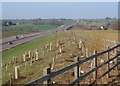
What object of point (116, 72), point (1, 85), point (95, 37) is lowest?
point (1, 85)

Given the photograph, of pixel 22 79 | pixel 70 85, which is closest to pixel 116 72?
pixel 22 79

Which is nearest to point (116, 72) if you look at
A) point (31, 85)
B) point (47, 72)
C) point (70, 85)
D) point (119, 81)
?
point (119, 81)

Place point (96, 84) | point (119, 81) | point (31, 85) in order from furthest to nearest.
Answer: point (119, 81) < point (96, 84) < point (31, 85)

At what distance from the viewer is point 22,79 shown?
10984mm

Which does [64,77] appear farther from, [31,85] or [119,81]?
[31,85]

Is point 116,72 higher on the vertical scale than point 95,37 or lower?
lower

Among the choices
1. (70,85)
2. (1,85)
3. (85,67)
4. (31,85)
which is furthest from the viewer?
(85,67)

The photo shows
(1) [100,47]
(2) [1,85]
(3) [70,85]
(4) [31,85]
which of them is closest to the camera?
(4) [31,85]

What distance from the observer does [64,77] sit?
31.8 feet

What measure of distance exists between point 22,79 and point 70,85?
19.5 feet

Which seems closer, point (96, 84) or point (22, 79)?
point (96, 84)

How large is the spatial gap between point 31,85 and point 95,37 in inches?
440

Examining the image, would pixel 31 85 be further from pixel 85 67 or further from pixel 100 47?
pixel 100 47

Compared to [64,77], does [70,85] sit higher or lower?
higher
